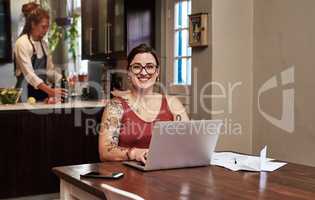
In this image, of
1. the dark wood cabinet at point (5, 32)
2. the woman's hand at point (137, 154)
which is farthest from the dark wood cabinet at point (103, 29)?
the woman's hand at point (137, 154)

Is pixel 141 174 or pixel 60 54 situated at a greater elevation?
pixel 60 54

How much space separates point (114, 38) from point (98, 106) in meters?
0.84

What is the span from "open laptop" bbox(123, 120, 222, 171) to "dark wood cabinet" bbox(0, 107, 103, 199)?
209 centimetres

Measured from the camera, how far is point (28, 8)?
505 centimetres

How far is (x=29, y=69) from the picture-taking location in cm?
495

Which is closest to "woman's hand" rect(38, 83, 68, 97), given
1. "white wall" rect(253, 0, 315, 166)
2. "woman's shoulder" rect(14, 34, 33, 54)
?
"woman's shoulder" rect(14, 34, 33, 54)

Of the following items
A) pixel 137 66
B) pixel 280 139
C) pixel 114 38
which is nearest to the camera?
pixel 137 66

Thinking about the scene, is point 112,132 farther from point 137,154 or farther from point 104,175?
point 104,175

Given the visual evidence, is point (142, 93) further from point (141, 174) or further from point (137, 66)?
point (141, 174)

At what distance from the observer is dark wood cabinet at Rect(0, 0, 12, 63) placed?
195 inches

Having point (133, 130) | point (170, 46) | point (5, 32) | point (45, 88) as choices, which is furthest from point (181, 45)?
point (133, 130)

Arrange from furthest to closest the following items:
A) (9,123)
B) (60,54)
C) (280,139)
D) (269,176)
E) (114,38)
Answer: (60,54), (114,38), (9,123), (280,139), (269,176)

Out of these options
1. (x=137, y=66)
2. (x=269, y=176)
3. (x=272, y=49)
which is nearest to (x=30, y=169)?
(x=137, y=66)

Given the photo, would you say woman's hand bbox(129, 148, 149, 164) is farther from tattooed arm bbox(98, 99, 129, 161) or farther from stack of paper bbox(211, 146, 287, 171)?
stack of paper bbox(211, 146, 287, 171)
